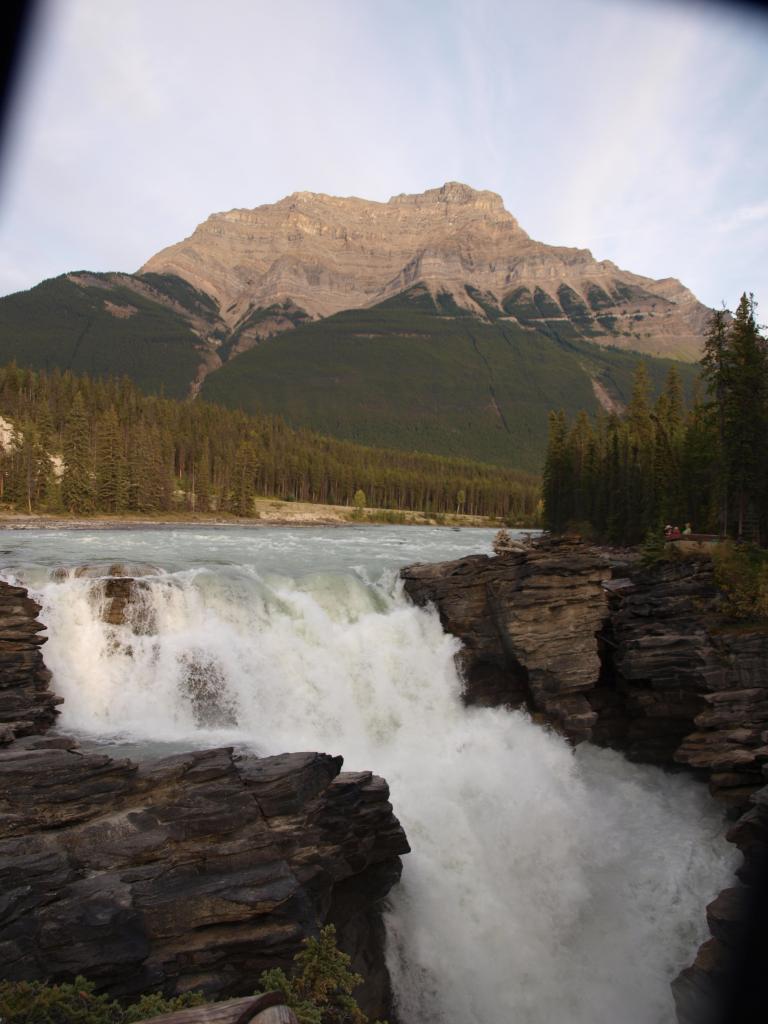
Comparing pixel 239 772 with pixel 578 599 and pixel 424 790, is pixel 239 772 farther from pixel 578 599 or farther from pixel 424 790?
pixel 578 599

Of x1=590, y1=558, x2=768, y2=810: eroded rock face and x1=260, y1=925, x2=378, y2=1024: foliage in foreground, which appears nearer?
x1=260, y1=925, x2=378, y2=1024: foliage in foreground

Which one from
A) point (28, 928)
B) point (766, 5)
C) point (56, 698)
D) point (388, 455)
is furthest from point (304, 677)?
point (388, 455)

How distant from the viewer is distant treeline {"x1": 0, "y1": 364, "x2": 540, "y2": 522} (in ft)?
266

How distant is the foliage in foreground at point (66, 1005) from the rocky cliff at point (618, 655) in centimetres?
1629

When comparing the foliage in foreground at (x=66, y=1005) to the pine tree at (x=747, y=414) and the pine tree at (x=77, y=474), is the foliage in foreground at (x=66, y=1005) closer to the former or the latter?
the pine tree at (x=747, y=414)

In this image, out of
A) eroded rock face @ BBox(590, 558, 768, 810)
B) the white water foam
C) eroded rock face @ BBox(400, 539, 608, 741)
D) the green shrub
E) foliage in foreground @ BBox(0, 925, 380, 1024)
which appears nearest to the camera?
foliage in foreground @ BBox(0, 925, 380, 1024)

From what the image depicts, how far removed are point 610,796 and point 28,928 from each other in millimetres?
17533

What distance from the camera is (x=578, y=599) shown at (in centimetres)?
2406

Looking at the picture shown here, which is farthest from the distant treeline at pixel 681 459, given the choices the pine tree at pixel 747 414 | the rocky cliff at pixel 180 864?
the rocky cliff at pixel 180 864

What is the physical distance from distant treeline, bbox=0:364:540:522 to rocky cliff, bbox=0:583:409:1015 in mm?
76286

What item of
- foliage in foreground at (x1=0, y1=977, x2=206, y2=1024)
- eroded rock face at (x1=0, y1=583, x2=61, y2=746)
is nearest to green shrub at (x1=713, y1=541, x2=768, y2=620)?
foliage in foreground at (x1=0, y1=977, x2=206, y2=1024)

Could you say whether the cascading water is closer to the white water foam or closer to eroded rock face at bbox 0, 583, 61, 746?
the white water foam

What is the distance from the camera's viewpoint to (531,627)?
23688mm

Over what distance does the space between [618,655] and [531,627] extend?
3770 millimetres
